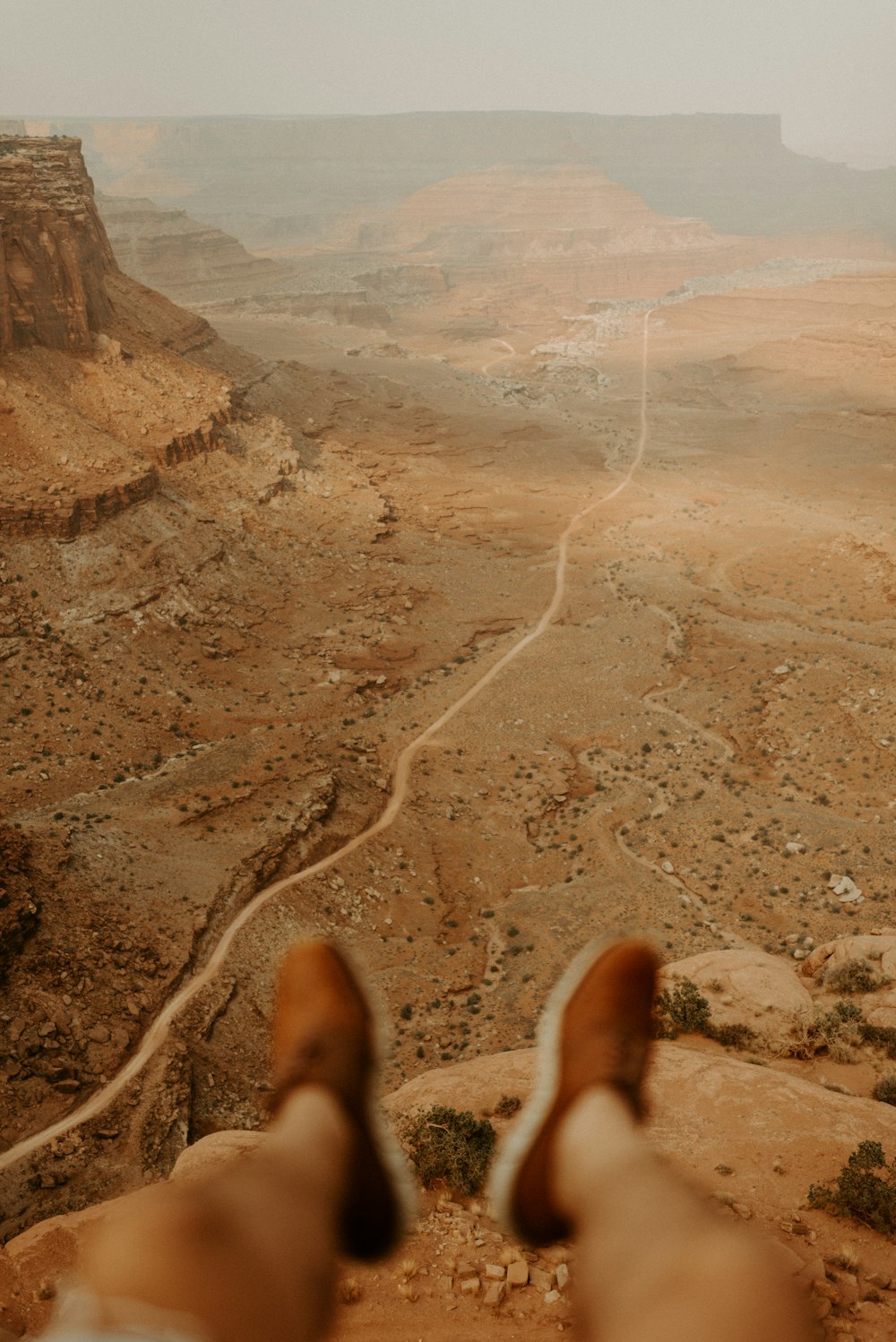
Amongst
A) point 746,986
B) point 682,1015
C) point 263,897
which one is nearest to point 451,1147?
point 682,1015

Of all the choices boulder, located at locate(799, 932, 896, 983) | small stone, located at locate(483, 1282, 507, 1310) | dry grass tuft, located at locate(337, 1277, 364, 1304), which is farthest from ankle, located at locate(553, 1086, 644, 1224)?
boulder, located at locate(799, 932, 896, 983)

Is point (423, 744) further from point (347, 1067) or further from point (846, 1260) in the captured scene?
point (347, 1067)

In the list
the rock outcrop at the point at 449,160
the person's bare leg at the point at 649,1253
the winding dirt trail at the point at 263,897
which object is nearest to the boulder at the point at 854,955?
the winding dirt trail at the point at 263,897

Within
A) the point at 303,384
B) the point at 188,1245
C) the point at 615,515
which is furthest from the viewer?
the point at 303,384

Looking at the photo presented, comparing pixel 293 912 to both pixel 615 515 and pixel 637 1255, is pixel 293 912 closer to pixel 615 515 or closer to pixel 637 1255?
pixel 637 1255

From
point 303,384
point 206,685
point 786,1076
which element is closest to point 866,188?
point 303,384

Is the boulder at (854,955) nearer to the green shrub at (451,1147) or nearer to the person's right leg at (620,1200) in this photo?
the green shrub at (451,1147)

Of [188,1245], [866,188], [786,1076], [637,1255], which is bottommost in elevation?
[786,1076]
